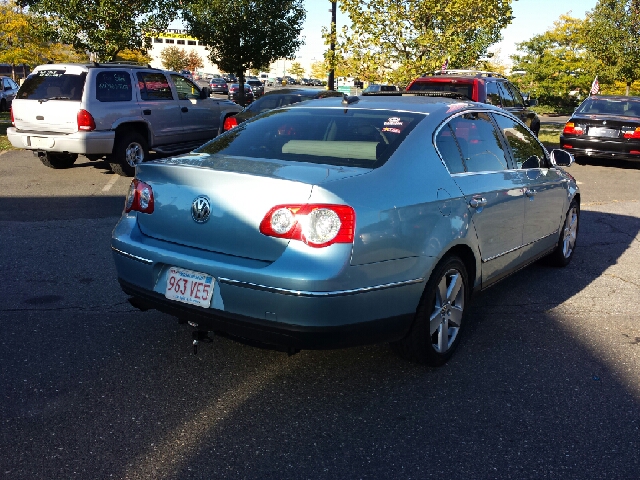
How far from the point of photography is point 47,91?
10.9 metres

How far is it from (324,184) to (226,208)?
0.54 meters

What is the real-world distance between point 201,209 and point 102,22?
18056mm

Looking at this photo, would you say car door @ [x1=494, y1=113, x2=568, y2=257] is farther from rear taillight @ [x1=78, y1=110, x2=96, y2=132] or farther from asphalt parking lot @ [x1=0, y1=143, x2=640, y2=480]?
rear taillight @ [x1=78, y1=110, x2=96, y2=132]

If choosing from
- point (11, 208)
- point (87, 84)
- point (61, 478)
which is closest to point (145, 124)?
point (87, 84)

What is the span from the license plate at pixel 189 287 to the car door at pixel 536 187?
2.72 metres

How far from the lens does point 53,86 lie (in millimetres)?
10883

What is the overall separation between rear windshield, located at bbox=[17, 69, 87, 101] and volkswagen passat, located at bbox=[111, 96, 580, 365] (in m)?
6.96

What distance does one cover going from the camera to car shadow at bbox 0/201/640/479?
3070 millimetres

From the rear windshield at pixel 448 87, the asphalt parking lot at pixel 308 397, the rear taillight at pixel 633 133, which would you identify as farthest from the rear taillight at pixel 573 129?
the asphalt parking lot at pixel 308 397

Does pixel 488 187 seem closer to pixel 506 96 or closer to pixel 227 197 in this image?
pixel 227 197

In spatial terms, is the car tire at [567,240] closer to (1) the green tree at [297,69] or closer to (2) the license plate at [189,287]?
(2) the license plate at [189,287]

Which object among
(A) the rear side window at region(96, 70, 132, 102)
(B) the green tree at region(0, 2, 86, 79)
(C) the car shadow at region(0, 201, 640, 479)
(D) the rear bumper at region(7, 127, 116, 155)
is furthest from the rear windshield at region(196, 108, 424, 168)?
(B) the green tree at region(0, 2, 86, 79)

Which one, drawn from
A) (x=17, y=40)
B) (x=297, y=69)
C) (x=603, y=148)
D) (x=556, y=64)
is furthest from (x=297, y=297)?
(x=297, y=69)

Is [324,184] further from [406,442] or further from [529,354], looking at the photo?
[529,354]
